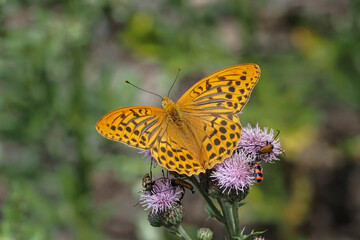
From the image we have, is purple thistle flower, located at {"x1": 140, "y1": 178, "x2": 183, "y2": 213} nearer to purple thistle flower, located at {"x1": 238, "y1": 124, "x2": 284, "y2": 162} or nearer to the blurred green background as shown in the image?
purple thistle flower, located at {"x1": 238, "y1": 124, "x2": 284, "y2": 162}

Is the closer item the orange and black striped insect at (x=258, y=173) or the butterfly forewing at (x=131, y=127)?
the orange and black striped insect at (x=258, y=173)

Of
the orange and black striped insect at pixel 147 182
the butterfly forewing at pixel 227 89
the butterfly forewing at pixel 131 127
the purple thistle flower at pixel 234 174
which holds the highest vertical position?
the butterfly forewing at pixel 227 89

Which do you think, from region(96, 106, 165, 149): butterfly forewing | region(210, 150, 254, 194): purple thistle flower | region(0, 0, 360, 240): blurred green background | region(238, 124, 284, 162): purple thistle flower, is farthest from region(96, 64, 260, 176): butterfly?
region(0, 0, 360, 240): blurred green background

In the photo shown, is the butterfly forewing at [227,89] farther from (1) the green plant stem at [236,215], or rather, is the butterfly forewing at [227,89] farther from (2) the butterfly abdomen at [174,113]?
(1) the green plant stem at [236,215]

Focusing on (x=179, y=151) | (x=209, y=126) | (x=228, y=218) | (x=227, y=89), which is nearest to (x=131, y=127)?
(x=179, y=151)

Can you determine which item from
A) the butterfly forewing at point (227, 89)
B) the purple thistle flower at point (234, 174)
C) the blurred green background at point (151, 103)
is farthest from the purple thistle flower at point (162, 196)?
the blurred green background at point (151, 103)

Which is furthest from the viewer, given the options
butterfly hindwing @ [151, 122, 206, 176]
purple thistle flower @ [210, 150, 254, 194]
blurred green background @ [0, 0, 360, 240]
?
blurred green background @ [0, 0, 360, 240]
